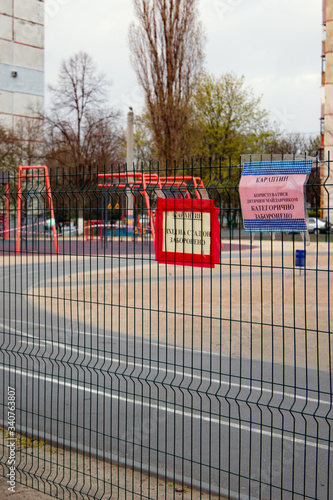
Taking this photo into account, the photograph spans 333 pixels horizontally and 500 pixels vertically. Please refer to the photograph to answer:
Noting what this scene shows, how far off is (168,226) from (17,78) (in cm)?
4035

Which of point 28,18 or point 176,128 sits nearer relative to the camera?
point 176,128

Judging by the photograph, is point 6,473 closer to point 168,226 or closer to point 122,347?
point 168,226

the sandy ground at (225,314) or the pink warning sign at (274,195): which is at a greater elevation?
the pink warning sign at (274,195)

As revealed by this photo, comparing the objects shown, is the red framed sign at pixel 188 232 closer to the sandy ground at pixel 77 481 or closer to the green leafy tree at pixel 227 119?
the sandy ground at pixel 77 481

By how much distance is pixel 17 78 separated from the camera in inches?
1606

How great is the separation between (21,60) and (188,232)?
4070 centimetres

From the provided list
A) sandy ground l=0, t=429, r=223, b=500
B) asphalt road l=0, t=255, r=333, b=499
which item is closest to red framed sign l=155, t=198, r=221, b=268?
asphalt road l=0, t=255, r=333, b=499

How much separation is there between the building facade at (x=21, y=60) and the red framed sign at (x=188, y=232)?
37.3 metres

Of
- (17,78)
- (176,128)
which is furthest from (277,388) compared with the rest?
(17,78)

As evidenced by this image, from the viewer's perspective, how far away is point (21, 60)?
40.7 m

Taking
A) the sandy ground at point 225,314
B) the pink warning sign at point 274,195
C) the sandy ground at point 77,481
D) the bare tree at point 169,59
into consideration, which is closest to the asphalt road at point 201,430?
the sandy ground at point 77,481

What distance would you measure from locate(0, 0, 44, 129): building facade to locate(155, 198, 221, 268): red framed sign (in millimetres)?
37276

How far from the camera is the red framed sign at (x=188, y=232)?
3.64 meters

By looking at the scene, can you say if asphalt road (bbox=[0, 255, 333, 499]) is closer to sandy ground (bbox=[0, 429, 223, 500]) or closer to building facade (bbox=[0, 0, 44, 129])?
sandy ground (bbox=[0, 429, 223, 500])
